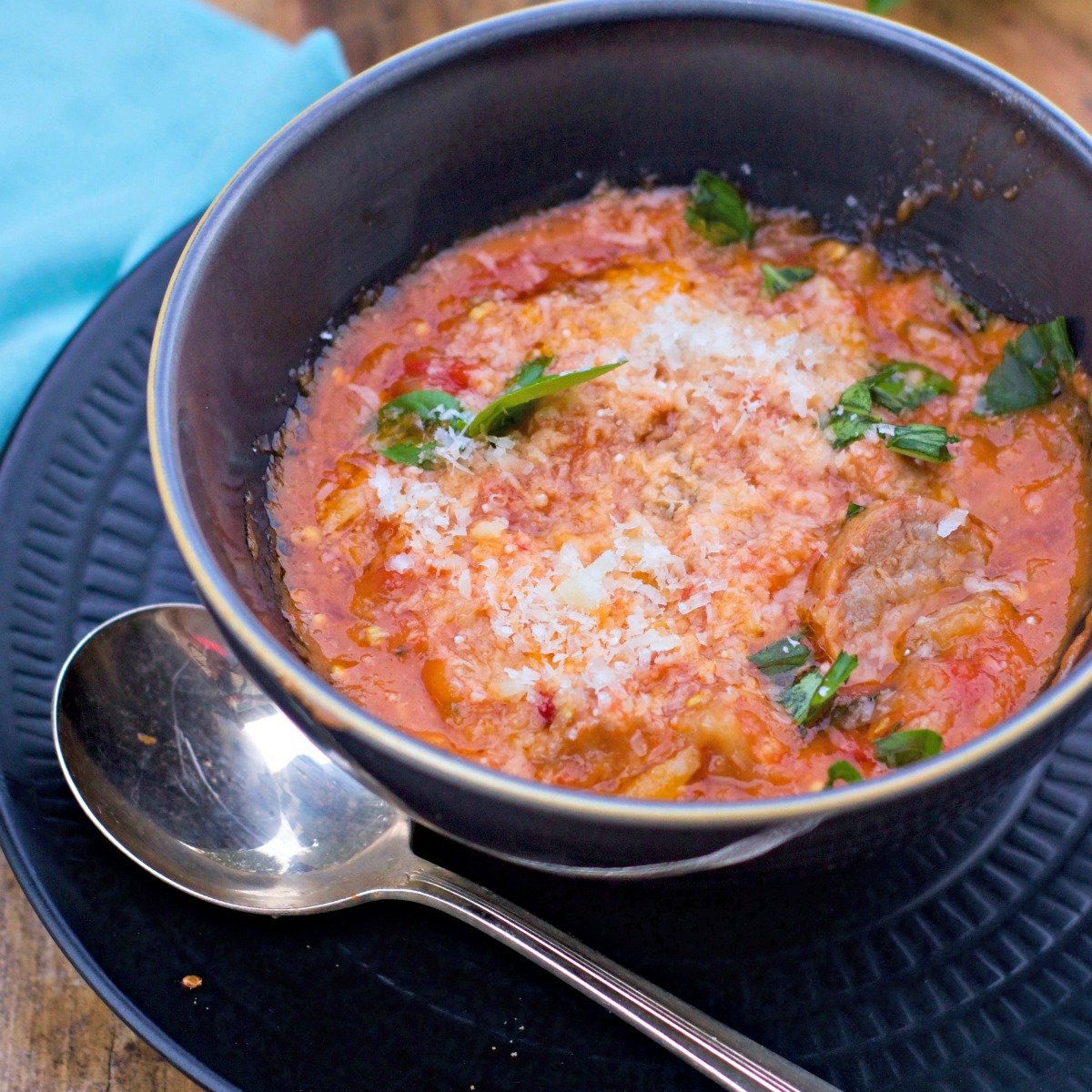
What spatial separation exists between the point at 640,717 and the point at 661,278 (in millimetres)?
1180

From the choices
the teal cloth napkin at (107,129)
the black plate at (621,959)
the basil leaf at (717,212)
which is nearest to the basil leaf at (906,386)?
the basil leaf at (717,212)

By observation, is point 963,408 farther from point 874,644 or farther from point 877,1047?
point 877,1047

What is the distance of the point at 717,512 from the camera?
8.50 ft

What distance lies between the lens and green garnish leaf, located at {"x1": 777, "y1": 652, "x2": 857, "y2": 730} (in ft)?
7.64

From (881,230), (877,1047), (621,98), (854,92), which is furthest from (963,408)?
(877,1047)

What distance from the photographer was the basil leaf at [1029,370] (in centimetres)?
272

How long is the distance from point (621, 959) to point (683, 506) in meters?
0.95

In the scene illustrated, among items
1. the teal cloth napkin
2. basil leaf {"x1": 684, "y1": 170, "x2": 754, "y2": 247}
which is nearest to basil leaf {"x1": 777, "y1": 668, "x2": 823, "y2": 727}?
basil leaf {"x1": 684, "y1": 170, "x2": 754, "y2": 247}

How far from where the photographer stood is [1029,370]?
2.78m

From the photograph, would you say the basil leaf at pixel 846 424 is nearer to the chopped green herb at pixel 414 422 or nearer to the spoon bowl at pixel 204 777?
the chopped green herb at pixel 414 422

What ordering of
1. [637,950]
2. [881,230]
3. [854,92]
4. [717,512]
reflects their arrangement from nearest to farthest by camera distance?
[637,950]
[717,512]
[854,92]
[881,230]

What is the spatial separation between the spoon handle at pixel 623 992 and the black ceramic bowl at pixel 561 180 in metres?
0.22

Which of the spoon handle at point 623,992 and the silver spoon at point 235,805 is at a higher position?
the spoon handle at point 623,992

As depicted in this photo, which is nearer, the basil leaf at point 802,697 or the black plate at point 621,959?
the black plate at point 621,959
